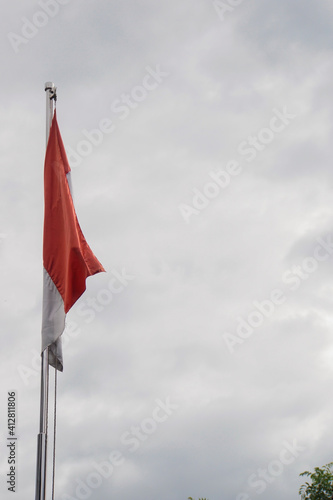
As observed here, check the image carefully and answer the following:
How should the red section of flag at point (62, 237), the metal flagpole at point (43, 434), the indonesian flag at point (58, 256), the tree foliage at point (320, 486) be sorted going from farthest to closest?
the tree foliage at point (320, 486), the red section of flag at point (62, 237), the indonesian flag at point (58, 256), the metal flagpole at point (43, 434)

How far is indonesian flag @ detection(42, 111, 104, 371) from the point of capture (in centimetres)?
Answer: 994

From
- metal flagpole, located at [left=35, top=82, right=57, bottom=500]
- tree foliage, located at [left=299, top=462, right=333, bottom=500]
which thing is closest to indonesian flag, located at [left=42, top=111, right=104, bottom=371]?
metal flagpole, located at [left=35, top=82, right=57, bottom=500]

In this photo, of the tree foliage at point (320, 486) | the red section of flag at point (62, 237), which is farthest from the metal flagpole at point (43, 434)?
the tree foliage at point (320, 486)

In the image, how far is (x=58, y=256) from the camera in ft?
34.6

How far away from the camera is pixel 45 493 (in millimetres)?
8617

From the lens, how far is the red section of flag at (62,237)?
33.9ft

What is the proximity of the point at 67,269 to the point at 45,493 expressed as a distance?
10.9 ft

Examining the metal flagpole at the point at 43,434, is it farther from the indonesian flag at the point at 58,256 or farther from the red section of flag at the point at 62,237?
the red section of flag at the point at 62,237

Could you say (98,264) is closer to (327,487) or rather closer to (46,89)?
(46,89)

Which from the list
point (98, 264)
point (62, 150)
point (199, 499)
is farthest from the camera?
point (199, 499)

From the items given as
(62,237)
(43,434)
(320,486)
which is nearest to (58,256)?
(62,237)

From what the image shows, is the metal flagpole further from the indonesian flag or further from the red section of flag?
the red section of flag

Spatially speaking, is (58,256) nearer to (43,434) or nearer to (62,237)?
(62,237)

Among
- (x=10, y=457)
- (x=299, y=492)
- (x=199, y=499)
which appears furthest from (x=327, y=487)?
(x=10, y=457)
